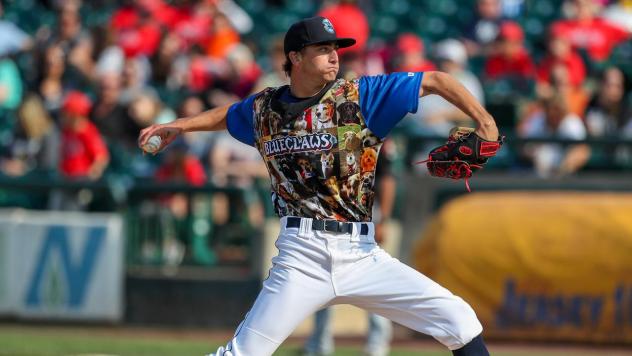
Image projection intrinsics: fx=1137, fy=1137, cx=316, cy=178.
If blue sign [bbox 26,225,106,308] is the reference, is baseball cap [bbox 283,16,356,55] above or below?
above

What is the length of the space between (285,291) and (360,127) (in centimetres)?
84

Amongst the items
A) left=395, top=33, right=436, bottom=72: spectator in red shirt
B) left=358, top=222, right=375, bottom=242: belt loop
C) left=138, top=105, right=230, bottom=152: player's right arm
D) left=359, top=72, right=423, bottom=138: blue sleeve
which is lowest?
left=358, top=222, right=375, bottom=242: belt loop

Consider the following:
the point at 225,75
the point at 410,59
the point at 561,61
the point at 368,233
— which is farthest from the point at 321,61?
the point at 225,75

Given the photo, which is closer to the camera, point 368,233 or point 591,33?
point 368,233

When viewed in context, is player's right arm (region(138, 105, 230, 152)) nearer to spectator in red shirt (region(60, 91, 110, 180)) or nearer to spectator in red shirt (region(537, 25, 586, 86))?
spectator in red shirt (region(60, 91, 110, 180))

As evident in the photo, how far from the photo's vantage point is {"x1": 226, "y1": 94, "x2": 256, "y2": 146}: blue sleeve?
222 inches

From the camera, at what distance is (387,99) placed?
17.2 feet

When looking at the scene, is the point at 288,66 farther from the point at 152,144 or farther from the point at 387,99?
the point at 152,144

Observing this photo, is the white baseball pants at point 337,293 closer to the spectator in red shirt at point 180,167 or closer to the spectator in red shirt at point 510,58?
the spectator in red shirt at point 180,167

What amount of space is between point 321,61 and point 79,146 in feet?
21.4

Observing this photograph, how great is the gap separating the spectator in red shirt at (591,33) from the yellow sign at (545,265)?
309cm

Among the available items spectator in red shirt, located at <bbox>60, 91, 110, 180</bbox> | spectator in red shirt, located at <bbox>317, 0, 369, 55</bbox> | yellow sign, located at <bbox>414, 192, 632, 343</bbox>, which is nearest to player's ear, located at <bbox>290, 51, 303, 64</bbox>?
yellow sign, located at <bbox>414, 192, 632, 343</bbox>

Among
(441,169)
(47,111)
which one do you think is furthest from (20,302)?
(441,169)

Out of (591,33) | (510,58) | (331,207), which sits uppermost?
(591,33)
